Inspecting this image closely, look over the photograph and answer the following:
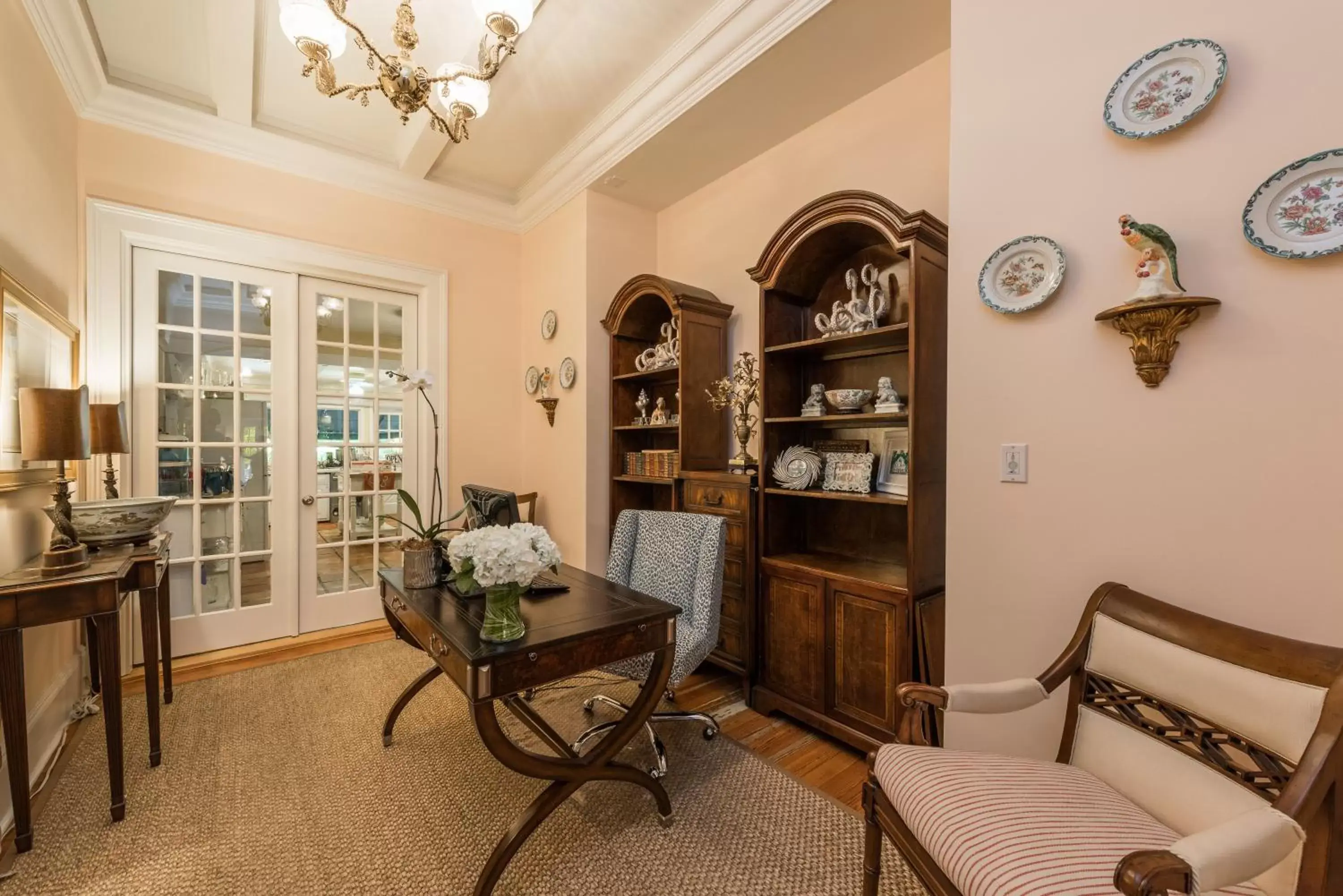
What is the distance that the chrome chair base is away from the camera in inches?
79.0

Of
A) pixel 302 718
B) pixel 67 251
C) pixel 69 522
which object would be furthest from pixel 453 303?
pixel 302 718

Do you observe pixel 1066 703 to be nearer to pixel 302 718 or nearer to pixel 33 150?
pixel 302 718

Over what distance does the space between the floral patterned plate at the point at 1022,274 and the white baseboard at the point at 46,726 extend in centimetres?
326

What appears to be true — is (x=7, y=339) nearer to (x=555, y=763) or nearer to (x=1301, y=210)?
(x=555, y=763)

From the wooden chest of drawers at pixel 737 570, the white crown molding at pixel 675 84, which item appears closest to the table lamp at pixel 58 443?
the wooden chest of drawers at pixel 737 570

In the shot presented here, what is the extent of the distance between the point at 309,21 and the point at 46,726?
9.04 feet

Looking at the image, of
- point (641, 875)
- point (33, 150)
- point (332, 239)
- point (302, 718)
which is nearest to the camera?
point (641, 875)

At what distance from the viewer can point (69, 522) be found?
1.88 metres

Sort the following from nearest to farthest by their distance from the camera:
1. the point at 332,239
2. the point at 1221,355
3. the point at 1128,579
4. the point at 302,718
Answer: the point at 1221,355 → the point at 1128,579 → the point at 302,718 → the point at 332,239

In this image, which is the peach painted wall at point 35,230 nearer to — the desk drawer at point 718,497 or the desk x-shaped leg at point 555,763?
the desk x-shaped leg at point 555,763

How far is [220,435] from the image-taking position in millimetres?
3199

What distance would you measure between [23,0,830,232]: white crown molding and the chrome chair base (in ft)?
9.10

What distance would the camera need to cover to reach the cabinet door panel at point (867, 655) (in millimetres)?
2023

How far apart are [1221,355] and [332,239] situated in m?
4.29
